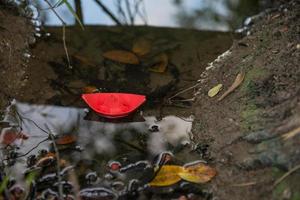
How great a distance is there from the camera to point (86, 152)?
2.58m

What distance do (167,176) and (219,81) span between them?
813mm

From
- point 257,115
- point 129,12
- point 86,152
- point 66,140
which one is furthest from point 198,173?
point 129,12

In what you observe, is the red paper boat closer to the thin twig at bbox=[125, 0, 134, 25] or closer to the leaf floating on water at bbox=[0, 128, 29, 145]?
the leaf floating on water at bbox=[0, 128, 29, 145]

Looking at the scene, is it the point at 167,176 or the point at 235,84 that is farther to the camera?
the point at 235,84

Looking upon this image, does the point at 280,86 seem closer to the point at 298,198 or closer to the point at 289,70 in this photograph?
the point at 289,70

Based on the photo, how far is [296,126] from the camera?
2217 mm

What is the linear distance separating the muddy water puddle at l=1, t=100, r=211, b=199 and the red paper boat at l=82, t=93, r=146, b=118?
0.07 meters

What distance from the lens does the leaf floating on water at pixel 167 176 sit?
237 centimetres

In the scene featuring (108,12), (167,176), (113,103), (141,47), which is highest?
(108,12)

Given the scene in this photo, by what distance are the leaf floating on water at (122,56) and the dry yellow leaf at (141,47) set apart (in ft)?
0.18

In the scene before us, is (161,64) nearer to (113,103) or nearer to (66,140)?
(113,103)

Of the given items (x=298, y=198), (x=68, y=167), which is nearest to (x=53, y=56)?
(x=68, y=167)

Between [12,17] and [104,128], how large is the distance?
1.13m

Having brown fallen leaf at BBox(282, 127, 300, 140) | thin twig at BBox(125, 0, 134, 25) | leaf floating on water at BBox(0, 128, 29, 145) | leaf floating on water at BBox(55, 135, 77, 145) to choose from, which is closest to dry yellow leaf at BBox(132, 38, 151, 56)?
thin twig at BBox(125, 0, 134, 25)
